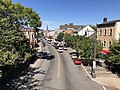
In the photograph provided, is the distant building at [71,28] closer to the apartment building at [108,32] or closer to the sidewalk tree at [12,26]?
the apartment building at [108,32]

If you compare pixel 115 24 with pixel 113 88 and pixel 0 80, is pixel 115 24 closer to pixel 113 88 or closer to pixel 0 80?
pixel 113 88

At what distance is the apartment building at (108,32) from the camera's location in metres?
43.8

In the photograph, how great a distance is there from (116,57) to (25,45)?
67.6 feet

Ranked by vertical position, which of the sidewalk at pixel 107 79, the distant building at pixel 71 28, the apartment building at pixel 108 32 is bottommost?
the sidewalk at pixel 107 79

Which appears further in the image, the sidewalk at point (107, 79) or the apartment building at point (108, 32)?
the apartment building at point (108, 32)

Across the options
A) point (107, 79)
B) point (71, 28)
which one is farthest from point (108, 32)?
point (71, 28)

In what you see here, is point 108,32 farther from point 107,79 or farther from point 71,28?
point 71,28

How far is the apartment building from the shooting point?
43.8 m

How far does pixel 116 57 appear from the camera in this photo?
1168 inches

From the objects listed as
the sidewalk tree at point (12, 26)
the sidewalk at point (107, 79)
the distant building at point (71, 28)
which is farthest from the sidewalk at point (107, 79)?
the distant building at point (71, 28)

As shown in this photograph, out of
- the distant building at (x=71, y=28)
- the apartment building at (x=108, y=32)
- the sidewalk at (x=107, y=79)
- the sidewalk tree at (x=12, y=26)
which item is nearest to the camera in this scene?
the sidewalk tree at (x=12, y=26)

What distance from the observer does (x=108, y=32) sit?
47969 millimetres

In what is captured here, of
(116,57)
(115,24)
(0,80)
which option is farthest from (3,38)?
(115,24)

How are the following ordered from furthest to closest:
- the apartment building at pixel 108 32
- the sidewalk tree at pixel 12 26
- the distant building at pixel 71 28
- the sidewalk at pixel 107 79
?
the distant building at pixel 71 28, the apartment building at pixel 108 32, the sidewalk at pixel 107 79, the sidewalk tree at pixel 12 26
